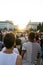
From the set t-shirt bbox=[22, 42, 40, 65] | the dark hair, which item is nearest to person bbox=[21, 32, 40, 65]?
t-shirt bbox=[22, 42, 40, 65]

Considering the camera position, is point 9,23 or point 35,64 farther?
point 9,23

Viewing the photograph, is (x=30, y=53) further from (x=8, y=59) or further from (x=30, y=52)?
(x=8, y=59)

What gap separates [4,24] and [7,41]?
152 meters

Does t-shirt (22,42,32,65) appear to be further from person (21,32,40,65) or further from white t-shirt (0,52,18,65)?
white t-shirt (0,52,18,65)

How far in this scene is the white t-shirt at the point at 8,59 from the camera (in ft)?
12.4

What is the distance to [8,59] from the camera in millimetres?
3814

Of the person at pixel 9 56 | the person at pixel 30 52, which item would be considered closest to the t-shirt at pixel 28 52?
the person at pixel 30 52

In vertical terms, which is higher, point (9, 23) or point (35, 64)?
point (35, 64)

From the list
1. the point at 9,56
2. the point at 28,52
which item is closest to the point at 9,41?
the point at 9,56

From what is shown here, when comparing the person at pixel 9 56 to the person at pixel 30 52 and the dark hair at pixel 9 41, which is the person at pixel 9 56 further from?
the person at pixel 30 52

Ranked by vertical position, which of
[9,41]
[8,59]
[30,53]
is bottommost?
[30,53]

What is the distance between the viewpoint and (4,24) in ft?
509

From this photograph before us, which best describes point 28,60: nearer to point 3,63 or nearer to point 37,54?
point 37,54

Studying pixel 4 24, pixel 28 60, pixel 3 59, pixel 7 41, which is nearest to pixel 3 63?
pixel 3 59
